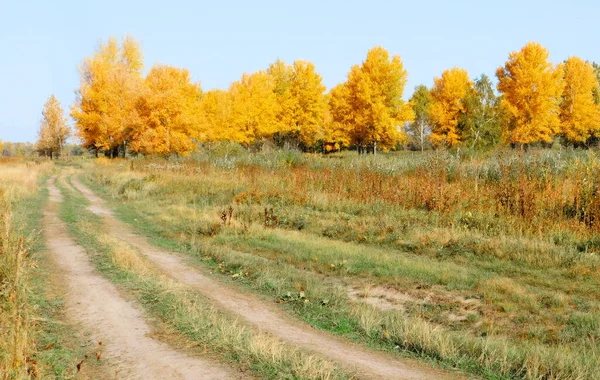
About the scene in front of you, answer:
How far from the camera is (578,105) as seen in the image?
44.7 meters

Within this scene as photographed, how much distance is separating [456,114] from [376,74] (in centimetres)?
1006

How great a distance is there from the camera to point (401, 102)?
130ft

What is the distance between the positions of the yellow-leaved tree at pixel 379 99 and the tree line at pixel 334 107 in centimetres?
8

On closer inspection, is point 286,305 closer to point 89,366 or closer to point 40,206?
point 89,366

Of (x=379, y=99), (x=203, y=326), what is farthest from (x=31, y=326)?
(x=379, y=99)

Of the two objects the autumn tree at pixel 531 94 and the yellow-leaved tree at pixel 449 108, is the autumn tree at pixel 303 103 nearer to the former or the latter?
the yellow-leaved tree at pixel 449 108

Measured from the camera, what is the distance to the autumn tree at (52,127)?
61.1 metres

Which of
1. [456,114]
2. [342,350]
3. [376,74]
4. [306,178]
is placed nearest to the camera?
[342,350]

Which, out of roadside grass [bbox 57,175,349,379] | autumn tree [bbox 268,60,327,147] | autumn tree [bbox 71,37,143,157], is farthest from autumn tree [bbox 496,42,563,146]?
roadside grass [bbox 57,175,349,379]

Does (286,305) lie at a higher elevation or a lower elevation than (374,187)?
lower

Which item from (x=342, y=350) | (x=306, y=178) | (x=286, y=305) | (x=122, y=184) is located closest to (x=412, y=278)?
(x=286, y=305)

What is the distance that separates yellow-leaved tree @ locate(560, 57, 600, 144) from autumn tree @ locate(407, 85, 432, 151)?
12780 mm

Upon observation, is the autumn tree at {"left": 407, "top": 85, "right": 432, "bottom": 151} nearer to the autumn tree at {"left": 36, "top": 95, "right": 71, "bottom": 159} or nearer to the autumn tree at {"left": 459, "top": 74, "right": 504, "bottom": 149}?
the autumn tree at {"left": 459, "top": 74, "right": 504, "bottom": 149}

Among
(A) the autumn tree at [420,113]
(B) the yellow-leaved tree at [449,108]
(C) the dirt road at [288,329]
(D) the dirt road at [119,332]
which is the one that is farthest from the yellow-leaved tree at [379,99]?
(D) the dirt road at [119,332]
